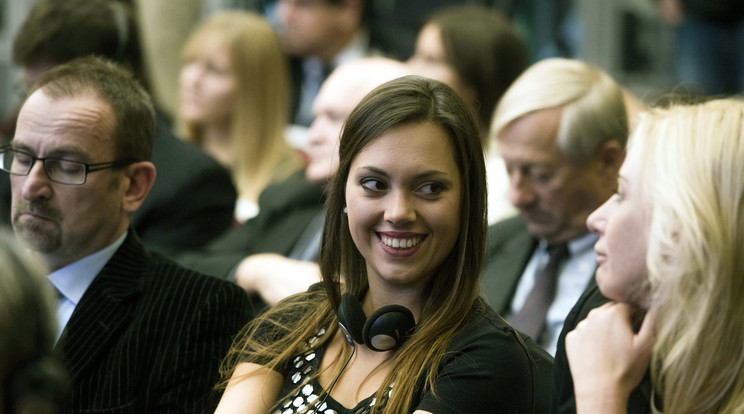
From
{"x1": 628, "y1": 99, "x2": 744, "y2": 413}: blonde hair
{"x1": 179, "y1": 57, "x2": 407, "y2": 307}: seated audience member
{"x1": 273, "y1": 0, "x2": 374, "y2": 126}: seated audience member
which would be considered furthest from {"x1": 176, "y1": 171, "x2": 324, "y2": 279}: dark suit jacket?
{"x1": 628, "y1": 99, "x2": 744, "y2": 413}: blonde hair

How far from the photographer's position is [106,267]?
2.57m

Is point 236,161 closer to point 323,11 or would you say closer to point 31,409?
point 323,11

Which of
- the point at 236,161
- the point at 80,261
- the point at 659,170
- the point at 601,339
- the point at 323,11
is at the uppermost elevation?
the point at 659,170

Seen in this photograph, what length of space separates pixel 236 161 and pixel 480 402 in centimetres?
300

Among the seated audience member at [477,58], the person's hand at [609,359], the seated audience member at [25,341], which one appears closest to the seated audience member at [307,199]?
the seated audience member at [477,58]

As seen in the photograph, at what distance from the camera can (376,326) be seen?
212cm

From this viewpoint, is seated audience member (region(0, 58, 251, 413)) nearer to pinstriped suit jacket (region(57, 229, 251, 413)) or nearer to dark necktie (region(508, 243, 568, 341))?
pinstriped suit jacket (region(57, 229, 251, 413))

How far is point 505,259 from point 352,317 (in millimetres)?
1319

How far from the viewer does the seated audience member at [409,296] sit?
6.77 ft

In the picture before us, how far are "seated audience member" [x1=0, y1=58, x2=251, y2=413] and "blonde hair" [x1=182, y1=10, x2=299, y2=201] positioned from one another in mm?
2056

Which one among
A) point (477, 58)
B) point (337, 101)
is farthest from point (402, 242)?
point (477, 58)

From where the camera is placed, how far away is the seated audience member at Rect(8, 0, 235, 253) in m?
3.68

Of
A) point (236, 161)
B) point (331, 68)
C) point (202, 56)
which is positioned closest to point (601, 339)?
point (236, 161)

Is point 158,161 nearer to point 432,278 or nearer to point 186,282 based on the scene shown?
point 186,282
